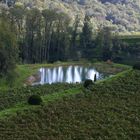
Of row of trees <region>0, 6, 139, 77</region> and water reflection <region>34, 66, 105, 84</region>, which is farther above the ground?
row of trees <region>0, 6, 139, 77</region>

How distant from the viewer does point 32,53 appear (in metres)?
112

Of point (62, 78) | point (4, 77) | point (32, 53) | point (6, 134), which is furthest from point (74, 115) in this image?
point (32, 53)

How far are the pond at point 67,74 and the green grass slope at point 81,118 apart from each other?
41.1 m

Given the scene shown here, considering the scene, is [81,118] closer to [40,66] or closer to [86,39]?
[40,66]

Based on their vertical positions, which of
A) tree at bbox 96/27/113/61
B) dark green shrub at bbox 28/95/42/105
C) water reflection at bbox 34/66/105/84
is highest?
dark green shrub at bbox 28/95/42/105

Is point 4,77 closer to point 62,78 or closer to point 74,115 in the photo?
point 62,78

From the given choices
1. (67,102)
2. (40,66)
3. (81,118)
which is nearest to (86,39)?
(40,66)

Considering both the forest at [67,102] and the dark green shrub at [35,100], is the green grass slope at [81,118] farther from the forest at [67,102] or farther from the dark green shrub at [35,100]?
the dark green shrub at [35,100]

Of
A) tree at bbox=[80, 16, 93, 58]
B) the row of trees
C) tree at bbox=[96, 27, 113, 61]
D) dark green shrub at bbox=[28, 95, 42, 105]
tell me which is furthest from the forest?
tree at bbox=[80, 16, 93, 58]

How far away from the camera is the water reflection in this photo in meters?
Result: 80.4

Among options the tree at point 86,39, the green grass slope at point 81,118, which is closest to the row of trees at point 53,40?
the tree at point 86,39

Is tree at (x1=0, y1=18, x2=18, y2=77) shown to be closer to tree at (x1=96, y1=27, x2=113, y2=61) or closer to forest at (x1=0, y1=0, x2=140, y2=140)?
forest at (x1=0, y1=0, x2=140, y2=140)

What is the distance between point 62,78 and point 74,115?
50643mm

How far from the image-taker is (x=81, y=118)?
3153 cm
